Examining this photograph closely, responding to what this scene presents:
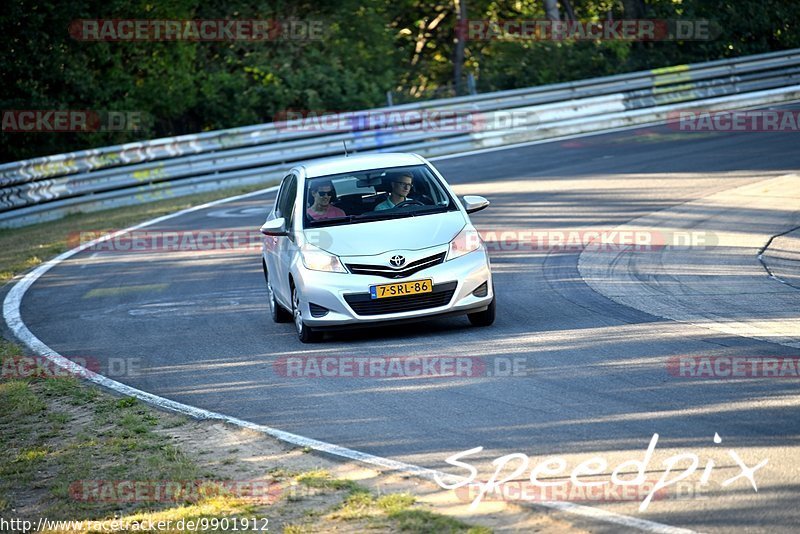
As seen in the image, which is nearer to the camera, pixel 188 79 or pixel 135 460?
pixel 135 460

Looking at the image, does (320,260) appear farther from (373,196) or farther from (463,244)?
(463,244)

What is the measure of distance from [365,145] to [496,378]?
17.1 m

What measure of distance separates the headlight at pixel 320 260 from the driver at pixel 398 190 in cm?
89

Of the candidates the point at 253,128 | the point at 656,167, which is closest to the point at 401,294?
the point at 656,167

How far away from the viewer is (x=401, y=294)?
10352mm

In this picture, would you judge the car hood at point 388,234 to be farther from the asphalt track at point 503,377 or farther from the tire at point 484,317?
the asphalt track at point 503,377

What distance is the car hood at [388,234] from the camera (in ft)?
34.8

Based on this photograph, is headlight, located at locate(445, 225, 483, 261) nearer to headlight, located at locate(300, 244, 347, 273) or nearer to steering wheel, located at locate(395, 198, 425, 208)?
steering wheel, located at locate(395, 198, 425, 208)

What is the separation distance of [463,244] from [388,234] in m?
0.71

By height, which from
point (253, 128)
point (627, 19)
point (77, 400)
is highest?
point (627, 19)

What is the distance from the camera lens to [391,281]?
33.9 ft

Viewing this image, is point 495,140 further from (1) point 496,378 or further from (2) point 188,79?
(1) point 496,378

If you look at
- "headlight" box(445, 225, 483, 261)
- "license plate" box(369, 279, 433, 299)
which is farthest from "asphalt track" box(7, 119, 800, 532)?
"headlight" box(445, 225, 483, 261)

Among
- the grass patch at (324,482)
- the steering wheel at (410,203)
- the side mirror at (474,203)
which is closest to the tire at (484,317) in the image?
the side mirror at (474,203)
